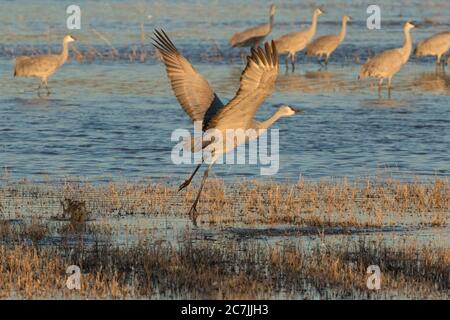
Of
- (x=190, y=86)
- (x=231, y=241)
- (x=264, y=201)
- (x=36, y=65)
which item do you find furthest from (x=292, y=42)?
(x=231, y=241)

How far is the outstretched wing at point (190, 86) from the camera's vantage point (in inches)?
440

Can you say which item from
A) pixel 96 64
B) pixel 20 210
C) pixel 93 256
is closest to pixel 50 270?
pixel 93 256

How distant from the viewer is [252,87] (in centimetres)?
1011

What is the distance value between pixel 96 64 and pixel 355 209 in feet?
46.8

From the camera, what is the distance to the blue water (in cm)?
1402

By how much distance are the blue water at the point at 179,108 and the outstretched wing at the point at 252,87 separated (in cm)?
230

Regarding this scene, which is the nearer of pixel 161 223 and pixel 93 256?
pixel 93 256

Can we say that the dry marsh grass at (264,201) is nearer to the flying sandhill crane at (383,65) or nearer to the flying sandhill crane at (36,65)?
the flying sandhill crane at (383,65)

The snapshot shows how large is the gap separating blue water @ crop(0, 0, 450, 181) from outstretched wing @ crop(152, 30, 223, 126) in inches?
78.0

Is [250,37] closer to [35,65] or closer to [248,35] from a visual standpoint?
[248,35]

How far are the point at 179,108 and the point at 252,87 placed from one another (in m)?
8.74

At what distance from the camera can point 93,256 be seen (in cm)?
845

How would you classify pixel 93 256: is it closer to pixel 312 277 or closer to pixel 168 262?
pixel 168 262

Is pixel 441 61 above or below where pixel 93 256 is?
above
